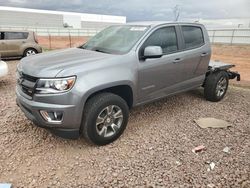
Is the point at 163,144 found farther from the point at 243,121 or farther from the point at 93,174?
the point at 243,121

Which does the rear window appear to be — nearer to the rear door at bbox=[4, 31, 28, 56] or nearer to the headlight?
the rear door at bbox=[4, 31, 28, 56]

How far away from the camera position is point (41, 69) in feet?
10.6

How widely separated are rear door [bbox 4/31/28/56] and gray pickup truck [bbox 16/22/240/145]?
8.19 metres

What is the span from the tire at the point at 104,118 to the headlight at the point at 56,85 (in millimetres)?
394

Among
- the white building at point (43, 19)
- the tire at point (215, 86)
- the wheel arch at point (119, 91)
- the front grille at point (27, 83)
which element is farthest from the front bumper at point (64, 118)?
the white building at point (43, 19)

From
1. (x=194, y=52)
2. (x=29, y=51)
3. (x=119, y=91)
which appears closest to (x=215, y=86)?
(x=194, y=52)

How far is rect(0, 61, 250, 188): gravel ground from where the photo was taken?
294 cm

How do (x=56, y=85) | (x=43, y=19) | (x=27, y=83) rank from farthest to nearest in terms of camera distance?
(x=43, y=19) < (x=27, y=83) < (x=56, y=85)

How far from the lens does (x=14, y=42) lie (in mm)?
11492

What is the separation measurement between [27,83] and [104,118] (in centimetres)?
116

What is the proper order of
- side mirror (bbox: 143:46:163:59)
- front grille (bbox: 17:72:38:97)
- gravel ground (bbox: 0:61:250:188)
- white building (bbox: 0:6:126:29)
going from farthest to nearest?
white building (bbox: 0:6:126:29)
side mirror (bbox: 143:46:163:59)
front grille (bbox: 17:72:38:97)
gravel ground (bbox: 0:61:250:188)

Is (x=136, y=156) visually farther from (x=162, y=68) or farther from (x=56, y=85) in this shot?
(x=162, y=68)

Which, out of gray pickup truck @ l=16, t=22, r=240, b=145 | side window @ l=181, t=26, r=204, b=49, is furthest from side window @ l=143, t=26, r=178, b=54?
side window @ l=181, t=26, r=204, b=49

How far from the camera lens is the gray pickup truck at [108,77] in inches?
123
